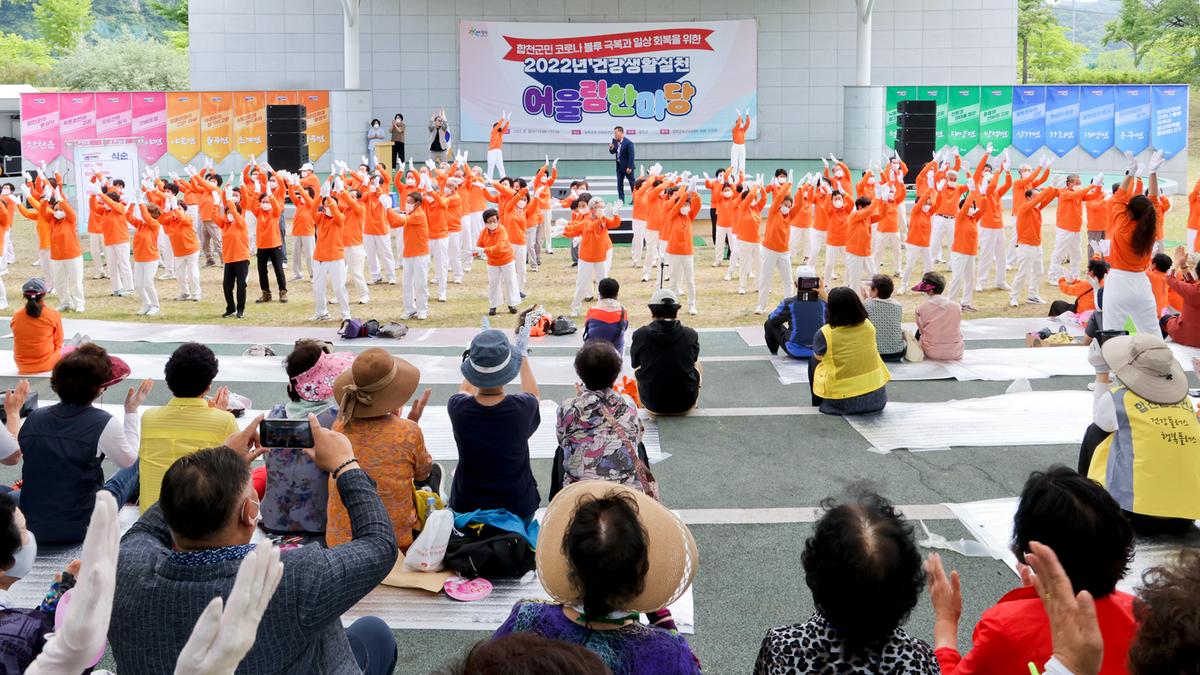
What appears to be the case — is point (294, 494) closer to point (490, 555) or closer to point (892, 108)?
point (490, 555)

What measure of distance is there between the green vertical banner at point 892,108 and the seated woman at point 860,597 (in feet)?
85.5

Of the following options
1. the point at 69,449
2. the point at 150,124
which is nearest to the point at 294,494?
the point at 69,449

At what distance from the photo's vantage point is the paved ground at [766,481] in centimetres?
518

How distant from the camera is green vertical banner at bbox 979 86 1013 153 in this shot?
91.4ft

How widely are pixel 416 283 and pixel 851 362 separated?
25.7ft

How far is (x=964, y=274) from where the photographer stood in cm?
1538

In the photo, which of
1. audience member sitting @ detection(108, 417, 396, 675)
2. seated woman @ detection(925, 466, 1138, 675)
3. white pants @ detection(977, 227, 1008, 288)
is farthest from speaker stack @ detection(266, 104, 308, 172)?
seated woman @ detection(925, 466, 1138, 675)

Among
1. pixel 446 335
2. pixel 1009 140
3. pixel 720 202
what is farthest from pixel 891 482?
pixel 1009 140

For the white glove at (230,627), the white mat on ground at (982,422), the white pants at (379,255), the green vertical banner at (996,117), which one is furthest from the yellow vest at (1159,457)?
the green vertical banner at (996,117)

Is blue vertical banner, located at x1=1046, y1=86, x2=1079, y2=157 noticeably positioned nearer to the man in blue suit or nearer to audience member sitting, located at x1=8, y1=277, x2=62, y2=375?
the man in blue suit

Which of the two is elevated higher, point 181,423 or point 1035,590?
point 181,423

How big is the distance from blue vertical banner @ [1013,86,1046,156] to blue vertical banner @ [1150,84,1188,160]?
277 cm

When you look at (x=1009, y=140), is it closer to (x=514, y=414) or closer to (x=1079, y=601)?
(x=514, y=414)

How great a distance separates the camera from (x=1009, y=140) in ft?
92.0
